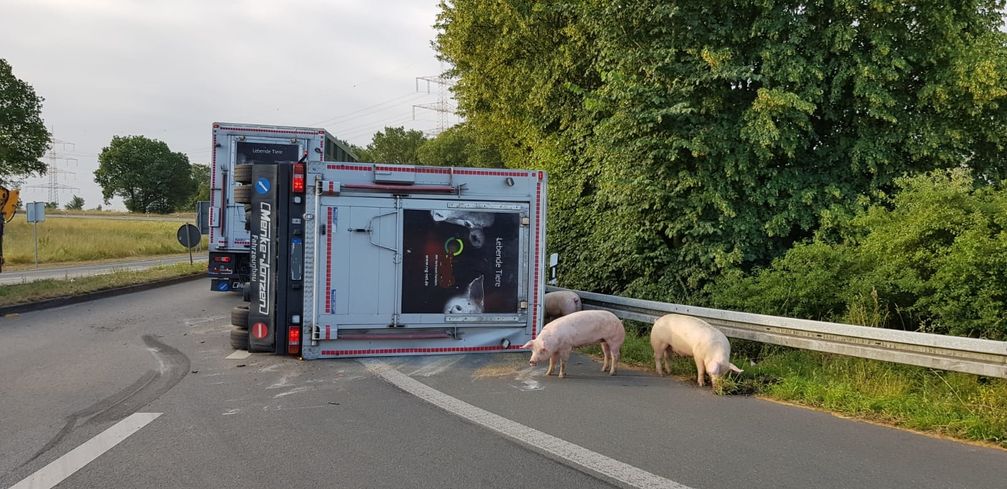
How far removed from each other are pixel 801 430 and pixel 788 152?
579 cm

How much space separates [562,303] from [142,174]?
103897 mm

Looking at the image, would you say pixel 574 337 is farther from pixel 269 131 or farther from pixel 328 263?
pixel 269 131

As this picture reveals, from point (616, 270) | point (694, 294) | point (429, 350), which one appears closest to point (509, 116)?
point (616, 270)

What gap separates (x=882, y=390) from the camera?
21.3 ft

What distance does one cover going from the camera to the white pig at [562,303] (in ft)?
36.0

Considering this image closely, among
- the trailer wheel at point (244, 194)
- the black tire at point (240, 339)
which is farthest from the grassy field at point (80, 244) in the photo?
the trailer wheel at point (244, 194)

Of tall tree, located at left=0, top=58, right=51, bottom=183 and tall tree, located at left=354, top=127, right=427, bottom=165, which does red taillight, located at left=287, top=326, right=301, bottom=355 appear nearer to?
tall tree, located at left=0, top=58, right=51, bottom=183

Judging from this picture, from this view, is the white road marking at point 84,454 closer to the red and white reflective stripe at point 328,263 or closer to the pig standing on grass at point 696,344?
the red and white reflective stripe at point 328,263

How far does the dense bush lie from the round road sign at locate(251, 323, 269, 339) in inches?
246

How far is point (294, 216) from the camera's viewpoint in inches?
317

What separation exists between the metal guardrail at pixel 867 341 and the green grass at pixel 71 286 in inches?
487

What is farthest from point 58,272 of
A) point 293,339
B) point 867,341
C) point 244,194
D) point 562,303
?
point 867,341

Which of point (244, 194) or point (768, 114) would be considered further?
point (768, 114)

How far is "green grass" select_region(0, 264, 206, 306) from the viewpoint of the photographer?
13.5 meters
